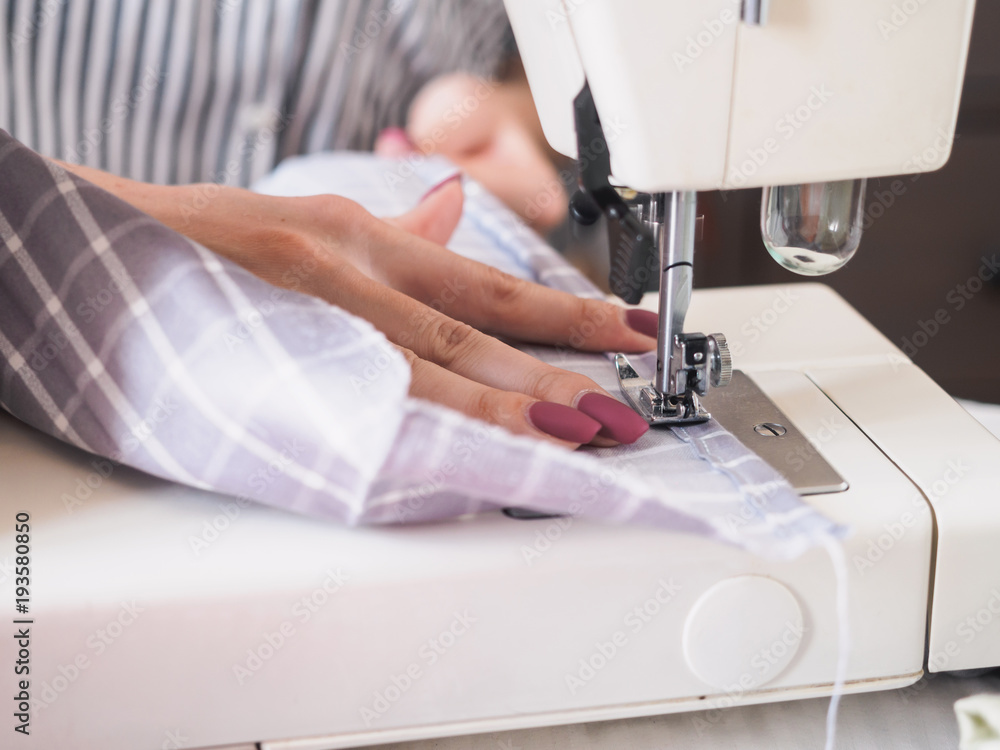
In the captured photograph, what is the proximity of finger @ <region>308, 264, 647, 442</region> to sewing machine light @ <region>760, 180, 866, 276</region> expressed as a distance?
128 mm

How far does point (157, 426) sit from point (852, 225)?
1.26 ft

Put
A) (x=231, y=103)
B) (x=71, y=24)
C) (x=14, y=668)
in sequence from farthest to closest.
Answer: (x=231, y=103) → (x=71, y=24) → (x=14, y=668)

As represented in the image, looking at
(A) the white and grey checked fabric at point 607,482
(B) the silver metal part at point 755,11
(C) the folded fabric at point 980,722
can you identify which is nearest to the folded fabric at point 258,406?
(A) the white and grey checked fabric at point 607,482

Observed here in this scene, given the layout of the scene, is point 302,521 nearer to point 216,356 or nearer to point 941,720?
point 216,356

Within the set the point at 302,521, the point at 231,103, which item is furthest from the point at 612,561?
the point at 231,103

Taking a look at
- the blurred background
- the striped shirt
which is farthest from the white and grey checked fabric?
the striped shirt

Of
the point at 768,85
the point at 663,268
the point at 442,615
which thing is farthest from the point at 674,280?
the point at 442,615

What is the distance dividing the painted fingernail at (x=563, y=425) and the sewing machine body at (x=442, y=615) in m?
0.06

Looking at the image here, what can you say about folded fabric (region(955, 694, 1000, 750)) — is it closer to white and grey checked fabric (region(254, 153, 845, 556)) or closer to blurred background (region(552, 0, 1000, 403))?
white and grey checked fabric (region(254, 153, 845, 556))

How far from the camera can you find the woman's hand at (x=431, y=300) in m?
0.52

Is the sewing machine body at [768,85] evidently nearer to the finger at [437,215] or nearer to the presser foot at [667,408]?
the presser foot at [667,408]

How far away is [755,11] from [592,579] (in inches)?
10.8

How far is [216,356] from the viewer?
1.46 ft

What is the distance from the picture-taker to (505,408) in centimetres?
51
